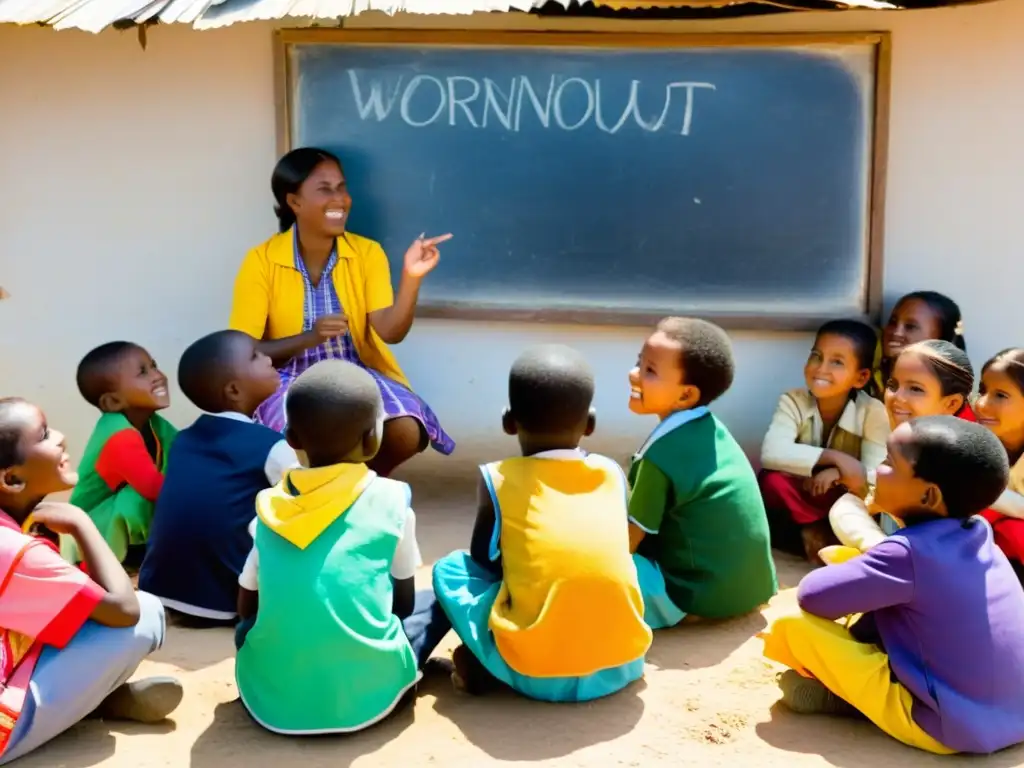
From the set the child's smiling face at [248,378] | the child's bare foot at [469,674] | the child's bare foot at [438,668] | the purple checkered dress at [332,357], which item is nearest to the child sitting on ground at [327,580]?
the child's bare foot at [469,674]

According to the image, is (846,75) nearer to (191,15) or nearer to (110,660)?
(191,15)

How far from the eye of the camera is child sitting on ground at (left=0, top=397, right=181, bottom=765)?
262cm

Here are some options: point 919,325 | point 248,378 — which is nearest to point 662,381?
point 248,378

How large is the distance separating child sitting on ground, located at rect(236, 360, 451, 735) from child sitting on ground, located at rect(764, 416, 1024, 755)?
1.01m

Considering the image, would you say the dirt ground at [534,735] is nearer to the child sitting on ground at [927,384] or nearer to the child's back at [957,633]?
the child's back at [957,633]

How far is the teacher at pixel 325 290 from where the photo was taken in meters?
4.39

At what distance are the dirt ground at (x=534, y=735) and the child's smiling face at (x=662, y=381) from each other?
0.75 meters

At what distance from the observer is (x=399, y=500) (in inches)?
114

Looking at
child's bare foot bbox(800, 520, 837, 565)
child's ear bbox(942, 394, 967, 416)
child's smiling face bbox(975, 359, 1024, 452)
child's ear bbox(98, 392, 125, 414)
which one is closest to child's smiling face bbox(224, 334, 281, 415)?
child's ear bbox(98, 392, 125, 414)

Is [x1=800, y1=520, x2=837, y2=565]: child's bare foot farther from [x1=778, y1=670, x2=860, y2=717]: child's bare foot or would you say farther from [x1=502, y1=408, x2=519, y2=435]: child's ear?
[x1=502, y1=408, x2=519, y2=435]: child's ear

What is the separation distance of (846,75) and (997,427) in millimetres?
1673

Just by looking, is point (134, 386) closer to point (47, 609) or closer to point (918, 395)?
point (47, 609)

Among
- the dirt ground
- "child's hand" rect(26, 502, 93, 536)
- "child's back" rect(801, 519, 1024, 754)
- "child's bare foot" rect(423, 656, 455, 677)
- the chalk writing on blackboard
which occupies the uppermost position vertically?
the chalk writing on blackboard

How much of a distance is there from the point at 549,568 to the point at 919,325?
82.4 inches
